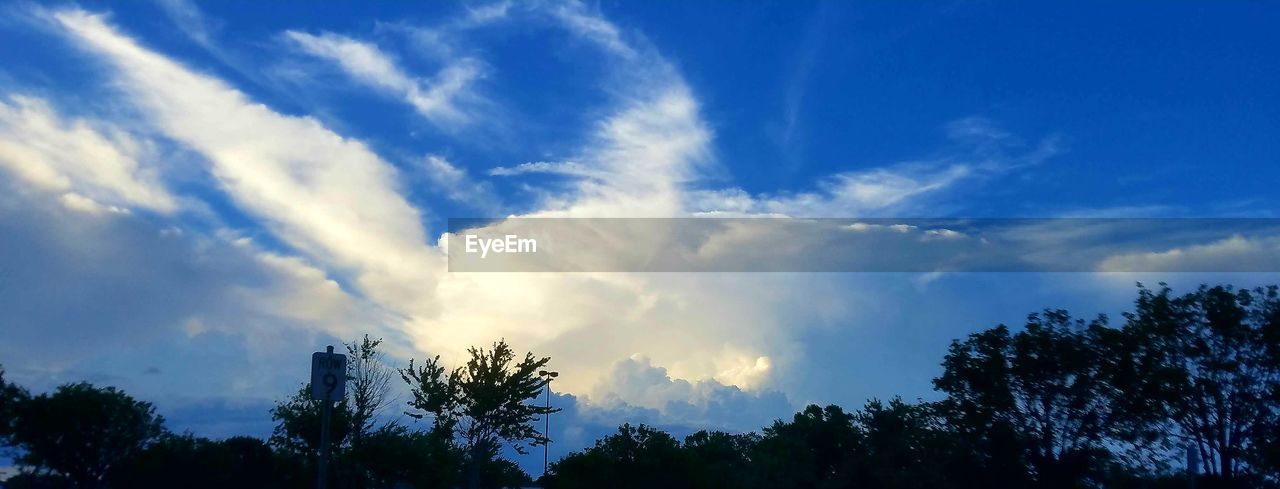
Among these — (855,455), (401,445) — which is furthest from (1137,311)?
(401,445)

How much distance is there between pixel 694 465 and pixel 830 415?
22.0m

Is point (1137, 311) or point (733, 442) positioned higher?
point (1137, 311)

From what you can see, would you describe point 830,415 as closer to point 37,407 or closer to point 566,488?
point 566,488

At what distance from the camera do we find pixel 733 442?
81.2 m

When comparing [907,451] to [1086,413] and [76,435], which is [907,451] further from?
[76,435]

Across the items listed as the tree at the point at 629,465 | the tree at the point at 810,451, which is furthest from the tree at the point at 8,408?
the tree at the point at 810,451

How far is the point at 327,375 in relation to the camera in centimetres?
1917

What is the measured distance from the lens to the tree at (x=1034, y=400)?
44.1 m

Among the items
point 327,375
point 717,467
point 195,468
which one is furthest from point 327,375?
point 717,467

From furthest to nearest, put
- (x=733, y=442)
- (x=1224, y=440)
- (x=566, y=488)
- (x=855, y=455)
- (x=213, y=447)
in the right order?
(x=733, y=442) < (x=855, y=455) < (x=566, y=488) < (x=1224, y=440) < (x=213, y=447)

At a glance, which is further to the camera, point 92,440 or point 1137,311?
point 1137,311

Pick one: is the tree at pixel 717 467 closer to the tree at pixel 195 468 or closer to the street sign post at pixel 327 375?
the tree at pixel 195 468

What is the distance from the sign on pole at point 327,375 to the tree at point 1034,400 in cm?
3385

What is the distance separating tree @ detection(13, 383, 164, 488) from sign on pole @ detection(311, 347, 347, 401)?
80.4ft
